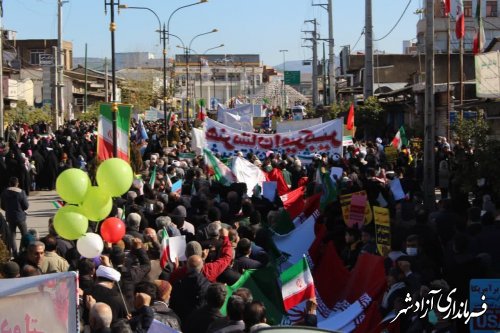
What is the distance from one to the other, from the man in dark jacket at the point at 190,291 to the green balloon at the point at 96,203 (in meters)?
1.77

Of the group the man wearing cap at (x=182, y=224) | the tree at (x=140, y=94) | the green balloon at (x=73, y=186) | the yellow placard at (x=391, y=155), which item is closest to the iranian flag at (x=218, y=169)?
the yellow placard at (x=391, y=155)

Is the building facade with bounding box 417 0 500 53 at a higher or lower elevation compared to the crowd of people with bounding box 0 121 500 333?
higher

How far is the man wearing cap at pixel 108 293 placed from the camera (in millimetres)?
8180

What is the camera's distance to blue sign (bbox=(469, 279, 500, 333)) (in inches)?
287

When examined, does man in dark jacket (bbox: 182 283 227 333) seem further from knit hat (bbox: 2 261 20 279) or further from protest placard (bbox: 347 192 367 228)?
protest placard (bbox: 347 192 367 228)

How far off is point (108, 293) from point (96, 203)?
199 cm

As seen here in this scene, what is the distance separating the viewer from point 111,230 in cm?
1009

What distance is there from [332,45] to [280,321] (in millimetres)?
44790

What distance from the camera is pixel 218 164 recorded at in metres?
19.1

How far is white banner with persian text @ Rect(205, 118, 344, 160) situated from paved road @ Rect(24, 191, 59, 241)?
425 cm

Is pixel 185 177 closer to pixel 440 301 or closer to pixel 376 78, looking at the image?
pixel 440 301

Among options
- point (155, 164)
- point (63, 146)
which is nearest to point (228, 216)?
point (155, 164)

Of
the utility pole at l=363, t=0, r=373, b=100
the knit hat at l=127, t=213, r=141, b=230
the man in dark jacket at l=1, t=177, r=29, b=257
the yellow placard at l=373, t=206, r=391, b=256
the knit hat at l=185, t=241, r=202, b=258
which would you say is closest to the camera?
the knit hat at l=185, t=241, r=202, b=258

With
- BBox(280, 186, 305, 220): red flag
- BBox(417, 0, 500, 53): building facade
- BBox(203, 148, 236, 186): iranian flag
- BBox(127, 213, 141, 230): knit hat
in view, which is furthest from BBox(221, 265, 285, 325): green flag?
BBox(417, 0, 500, 53): building facade
